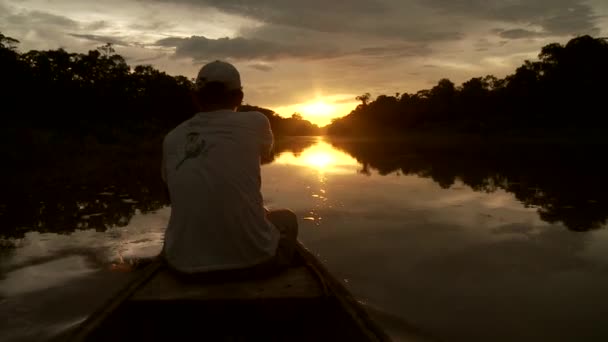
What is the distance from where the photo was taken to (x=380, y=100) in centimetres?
→ 10538

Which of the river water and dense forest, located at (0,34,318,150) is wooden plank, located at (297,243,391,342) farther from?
dense forest, located at (0,34,318,150)

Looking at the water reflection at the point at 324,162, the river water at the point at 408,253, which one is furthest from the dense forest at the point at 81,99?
the river water at the point at 408,253

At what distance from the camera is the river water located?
166 inches

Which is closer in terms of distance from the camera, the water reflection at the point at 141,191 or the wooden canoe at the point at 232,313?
the wooden canoe at the point at 232,313

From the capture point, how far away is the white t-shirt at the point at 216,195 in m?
2.83

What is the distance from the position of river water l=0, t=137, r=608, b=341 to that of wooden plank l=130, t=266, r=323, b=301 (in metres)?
1.30

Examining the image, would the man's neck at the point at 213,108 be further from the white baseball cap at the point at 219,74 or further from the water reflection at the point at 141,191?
the water reflection at the point at 141,191

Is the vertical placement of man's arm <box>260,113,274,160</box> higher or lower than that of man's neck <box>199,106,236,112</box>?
lower

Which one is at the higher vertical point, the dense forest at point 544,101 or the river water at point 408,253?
the dense forest at point 544,101

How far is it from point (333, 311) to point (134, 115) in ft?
173

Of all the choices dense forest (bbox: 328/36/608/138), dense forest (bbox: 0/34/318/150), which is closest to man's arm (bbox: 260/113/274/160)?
dense forest (bbox: 0/34/318/150)

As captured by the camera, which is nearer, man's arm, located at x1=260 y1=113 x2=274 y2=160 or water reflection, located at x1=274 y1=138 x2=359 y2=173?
man's arm, located at x1=260 y1=113 x2=274 y2=160

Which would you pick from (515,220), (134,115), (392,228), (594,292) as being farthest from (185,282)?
(134,115)

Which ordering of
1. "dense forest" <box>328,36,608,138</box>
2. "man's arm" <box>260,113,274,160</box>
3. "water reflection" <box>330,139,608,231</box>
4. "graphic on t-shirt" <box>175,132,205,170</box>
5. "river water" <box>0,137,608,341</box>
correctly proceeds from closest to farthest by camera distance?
"graphic on t-shirt" <box>175,132,205,170</box> → "man's arm" <box>260,113,274,160</box> → "river water" <box>0,137,608,341</box> → "water reflection" <box>330,139,608,231</box> → "dense forest" <box>328,36,608,138</box>
